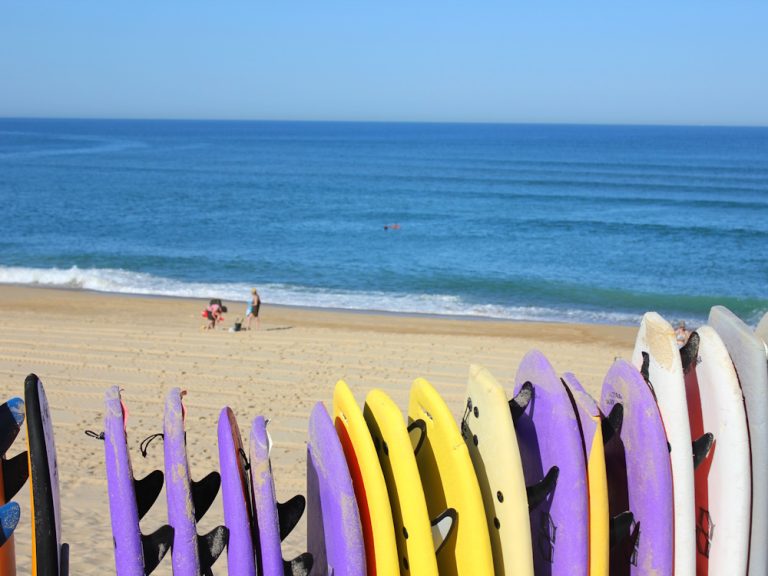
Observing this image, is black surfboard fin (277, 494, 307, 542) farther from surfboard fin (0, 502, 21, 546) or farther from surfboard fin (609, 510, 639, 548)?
surfboard fin (609, 510, 639, 548)

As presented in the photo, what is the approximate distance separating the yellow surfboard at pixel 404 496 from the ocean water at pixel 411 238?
21.0 meters


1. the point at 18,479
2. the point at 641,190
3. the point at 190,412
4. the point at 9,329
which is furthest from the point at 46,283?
the point at 641,190

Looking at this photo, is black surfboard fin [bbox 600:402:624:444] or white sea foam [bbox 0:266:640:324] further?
white sea foam [bbox 0:266:640:324]

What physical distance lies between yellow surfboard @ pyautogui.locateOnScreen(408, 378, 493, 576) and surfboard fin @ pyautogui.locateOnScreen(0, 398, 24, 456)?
3.67 feet

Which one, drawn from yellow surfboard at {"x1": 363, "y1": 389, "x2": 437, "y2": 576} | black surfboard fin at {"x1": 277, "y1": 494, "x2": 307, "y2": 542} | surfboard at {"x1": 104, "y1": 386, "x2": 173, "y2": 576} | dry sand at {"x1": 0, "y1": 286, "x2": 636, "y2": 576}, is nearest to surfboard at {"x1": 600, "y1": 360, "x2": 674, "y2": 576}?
yellow surfboard at {"x1": 363, "y1": 389, "x2": 437, "y2": 576}

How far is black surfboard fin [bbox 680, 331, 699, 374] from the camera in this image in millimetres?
2605

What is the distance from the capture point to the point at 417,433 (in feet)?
8.54

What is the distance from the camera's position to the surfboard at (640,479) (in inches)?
90.8

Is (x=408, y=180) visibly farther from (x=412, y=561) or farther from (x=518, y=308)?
(x=412, y=561)

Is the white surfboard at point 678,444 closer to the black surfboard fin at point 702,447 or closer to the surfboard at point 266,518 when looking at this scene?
the black surfboard fin at point 702,447

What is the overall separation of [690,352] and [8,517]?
1.94m

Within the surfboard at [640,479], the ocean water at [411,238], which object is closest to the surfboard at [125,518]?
the surfboard at [640,479]

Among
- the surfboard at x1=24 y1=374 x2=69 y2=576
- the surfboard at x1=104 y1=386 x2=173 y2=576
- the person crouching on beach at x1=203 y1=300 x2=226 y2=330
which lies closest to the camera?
the surfboard at x1=24 y1=374 x2=69 y2=576

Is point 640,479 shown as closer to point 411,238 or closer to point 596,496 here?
point 596,496
